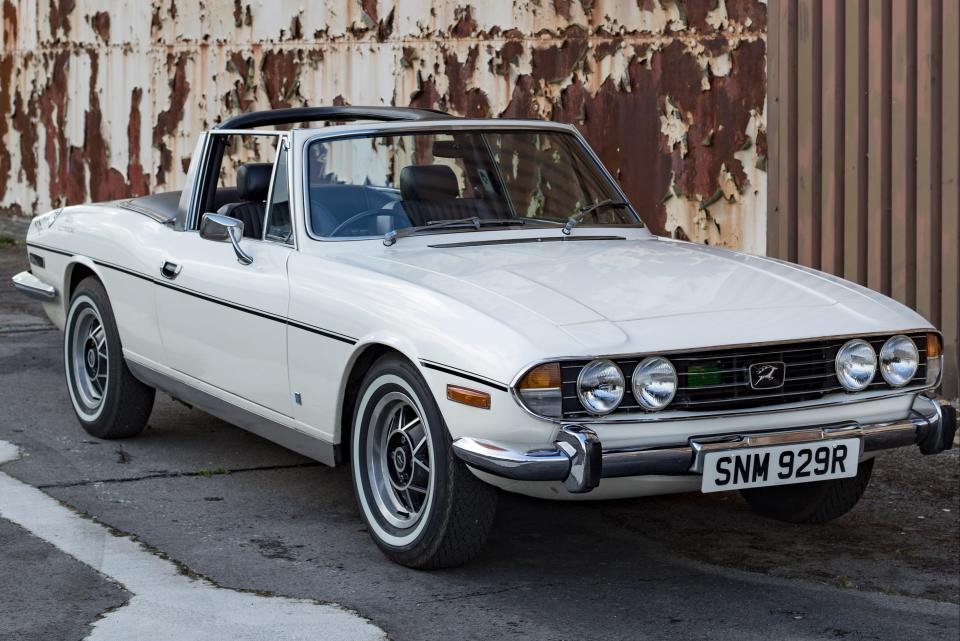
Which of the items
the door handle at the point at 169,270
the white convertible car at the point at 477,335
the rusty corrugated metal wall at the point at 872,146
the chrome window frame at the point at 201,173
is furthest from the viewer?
the rusty corrugated metal wall at the point at 872,146

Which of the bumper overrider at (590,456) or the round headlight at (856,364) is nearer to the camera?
the bumper overrider at (590,456)

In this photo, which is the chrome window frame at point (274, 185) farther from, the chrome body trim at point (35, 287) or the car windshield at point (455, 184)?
the chrome body trim at point (35, 287)

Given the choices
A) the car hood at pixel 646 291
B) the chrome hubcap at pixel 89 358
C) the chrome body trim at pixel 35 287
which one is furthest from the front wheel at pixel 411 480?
the chrome body trim at pixel 35 287

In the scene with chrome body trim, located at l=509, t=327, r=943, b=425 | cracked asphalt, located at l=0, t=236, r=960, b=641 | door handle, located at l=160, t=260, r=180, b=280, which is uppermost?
door handle, located at l=160, t=260, r=180, b=280

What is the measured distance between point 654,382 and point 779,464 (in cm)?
49

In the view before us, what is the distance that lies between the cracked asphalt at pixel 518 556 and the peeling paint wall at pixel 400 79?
8.79 ft

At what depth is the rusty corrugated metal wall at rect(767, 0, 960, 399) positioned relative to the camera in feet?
24.3

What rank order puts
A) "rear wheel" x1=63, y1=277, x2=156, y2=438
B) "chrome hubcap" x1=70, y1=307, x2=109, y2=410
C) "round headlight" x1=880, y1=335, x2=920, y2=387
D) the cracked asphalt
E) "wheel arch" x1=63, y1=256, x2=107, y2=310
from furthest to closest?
1. "wheel arch" x1=63, y1=256, x2=107, y2=310
2. "chrome hubcap" x1=70, y1=307, x2=109, y2=410
3. "rear wheel" x1=63, y1=277, x2=156, y2=438
4. "round headlight" x1=880, y1=335, x2=920, y2=387
5. the cracked asphalt

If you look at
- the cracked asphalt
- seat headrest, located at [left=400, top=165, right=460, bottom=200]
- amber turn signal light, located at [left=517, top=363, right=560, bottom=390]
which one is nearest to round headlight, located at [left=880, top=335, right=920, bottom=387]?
the cracked asphalt

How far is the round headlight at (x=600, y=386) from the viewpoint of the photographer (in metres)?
4.27

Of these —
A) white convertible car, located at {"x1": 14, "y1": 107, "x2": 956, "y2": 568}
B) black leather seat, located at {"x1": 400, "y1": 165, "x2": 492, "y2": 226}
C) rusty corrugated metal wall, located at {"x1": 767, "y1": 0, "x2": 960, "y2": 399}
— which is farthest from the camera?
rusty corrugated metal wall, located at {"x1": 767, "y1": 0, "x2": 960, "y2": 399}

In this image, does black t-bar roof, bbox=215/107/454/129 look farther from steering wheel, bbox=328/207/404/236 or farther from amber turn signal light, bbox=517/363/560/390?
amber turn signal light, bbox=517/363/560/390

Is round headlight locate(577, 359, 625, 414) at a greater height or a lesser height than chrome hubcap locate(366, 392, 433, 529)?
greater

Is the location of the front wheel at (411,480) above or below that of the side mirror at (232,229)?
below
